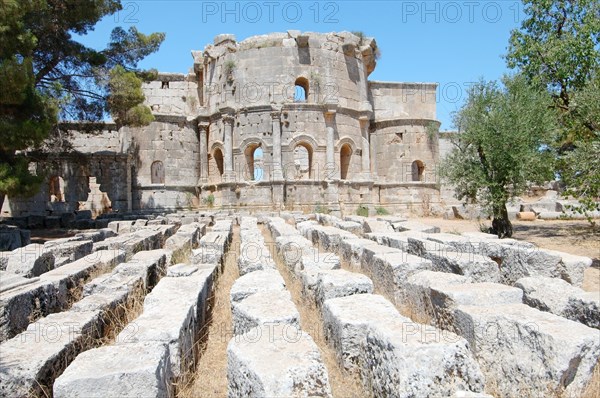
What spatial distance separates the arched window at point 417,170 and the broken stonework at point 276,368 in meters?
23.0

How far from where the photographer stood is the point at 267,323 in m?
3.31

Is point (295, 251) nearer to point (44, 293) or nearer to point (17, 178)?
point (44, 293)

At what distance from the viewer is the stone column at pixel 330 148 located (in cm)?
2166

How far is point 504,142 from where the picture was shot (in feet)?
37.8

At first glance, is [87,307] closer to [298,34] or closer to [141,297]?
[141,297]

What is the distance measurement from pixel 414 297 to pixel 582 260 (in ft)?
7.56

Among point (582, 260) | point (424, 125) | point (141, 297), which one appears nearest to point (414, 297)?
point (582, 260)

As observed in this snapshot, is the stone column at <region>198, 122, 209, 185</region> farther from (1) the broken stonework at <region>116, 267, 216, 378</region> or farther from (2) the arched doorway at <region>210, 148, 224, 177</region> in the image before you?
(1) the broken stonework at <region>116, 267, 216, 378</region>

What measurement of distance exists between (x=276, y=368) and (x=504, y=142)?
1069 centimetres

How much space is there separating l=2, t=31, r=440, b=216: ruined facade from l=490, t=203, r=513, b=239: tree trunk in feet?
31.3

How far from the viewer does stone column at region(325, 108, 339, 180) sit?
21.7m

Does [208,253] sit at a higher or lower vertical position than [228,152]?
lower

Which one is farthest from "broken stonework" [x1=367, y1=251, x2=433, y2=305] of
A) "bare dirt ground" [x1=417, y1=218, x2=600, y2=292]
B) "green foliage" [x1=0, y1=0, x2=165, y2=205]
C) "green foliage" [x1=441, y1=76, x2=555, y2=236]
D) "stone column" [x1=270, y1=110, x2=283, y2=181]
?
"stone column" [x1=270, y1=110, x2=283, y2=181]

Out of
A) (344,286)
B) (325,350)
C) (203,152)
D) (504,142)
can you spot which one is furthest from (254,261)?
(203,152)
